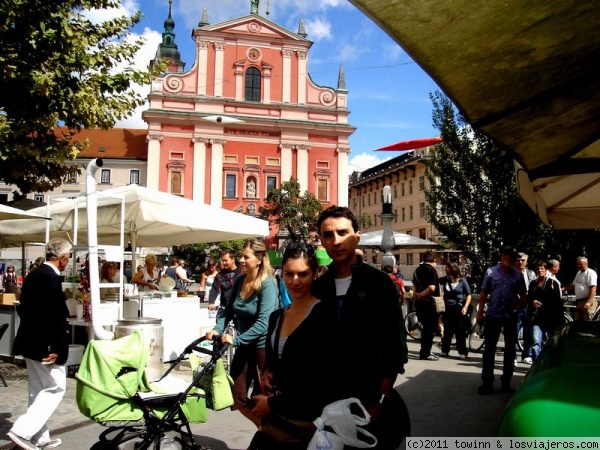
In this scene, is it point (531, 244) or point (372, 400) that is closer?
point (372, 400)

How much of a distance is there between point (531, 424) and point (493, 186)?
14.1 meters

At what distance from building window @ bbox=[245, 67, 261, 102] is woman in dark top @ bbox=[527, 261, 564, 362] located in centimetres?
4298

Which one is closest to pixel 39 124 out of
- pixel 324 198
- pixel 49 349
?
pixel 49 349

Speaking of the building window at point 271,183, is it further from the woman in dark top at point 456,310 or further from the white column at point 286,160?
the woman in dark top at point 456,310

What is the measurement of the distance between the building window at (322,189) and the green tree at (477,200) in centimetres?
3193

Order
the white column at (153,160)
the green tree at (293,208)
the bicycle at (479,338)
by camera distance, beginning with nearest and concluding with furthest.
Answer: the bicycle at (479,338)
the green tree at (293,208)
the white column at (153,160)

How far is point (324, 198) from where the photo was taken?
159 ft

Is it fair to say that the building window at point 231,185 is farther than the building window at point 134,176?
No

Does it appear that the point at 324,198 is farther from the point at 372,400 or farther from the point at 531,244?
the point at 372,400

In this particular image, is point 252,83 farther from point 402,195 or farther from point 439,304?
point 439,304

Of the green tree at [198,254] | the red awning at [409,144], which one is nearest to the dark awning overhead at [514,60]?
the red awning at [409,144]

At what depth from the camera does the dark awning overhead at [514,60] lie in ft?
5.74

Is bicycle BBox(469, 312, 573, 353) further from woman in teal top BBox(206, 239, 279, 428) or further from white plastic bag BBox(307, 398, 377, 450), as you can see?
white plastic bag BBox(307, 398, 377, 450)

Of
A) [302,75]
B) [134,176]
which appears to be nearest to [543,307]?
[302,75]
